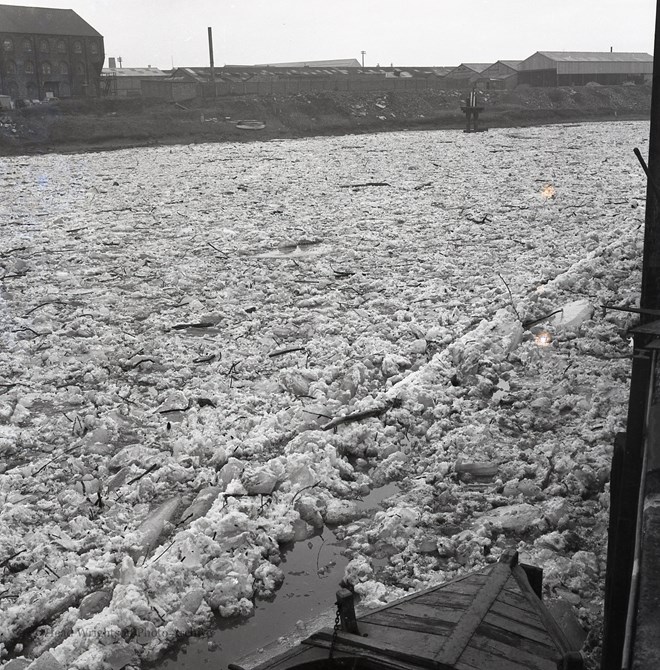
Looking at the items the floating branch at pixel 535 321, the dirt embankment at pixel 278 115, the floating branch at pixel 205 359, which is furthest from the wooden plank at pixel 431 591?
the dirt embankment at pixel 278 115

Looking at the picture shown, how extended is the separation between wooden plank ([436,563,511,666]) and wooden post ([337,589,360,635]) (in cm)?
32

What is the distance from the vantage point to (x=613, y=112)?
171ft

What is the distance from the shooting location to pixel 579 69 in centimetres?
6650

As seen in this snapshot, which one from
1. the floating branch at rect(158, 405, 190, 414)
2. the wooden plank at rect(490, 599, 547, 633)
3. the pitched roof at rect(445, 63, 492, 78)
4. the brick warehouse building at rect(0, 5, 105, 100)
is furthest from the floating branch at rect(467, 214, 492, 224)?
the pitched roof at rect(445, 63, 492, 78)

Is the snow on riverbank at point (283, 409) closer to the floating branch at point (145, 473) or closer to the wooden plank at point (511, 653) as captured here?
the floating branch at point (145, 473)

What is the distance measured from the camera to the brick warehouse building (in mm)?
58594

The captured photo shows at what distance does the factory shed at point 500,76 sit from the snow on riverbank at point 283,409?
59.5m

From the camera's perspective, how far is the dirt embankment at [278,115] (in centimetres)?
3412

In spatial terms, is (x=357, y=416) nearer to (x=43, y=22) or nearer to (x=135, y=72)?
(x=43, y=22)

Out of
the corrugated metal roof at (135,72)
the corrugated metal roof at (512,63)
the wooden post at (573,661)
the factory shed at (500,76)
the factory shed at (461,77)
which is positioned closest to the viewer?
the wooden post at (573,661)

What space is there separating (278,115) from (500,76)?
1460 inches

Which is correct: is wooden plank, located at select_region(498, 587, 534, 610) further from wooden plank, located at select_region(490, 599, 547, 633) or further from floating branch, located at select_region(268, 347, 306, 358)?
floating branch, located at select_region(268, 347, 306, 358)

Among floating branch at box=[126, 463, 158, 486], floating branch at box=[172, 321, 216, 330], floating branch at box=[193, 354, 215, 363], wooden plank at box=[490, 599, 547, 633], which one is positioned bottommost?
floating branch at box=[126, 463, 158, 486]

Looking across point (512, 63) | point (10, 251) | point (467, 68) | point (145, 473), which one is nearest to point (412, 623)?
point (145, 473)
